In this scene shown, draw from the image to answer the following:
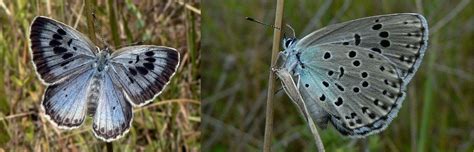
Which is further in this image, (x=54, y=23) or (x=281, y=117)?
(x=281, y=117)

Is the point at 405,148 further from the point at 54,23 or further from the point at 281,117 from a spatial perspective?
the point at 54,23

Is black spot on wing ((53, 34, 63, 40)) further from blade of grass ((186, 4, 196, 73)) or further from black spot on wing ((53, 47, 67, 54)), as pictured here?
blade of grass ((186, 4, 196, 73))

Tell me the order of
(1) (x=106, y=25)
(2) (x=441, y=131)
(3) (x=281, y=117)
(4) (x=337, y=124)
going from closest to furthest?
(4) (x=337, y=124) < (1) (x=106, y=25) < (2) (x=441, y=131) < (3) (x=281, y=117)

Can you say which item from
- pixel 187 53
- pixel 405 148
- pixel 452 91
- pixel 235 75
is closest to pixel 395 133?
pixel 405 148

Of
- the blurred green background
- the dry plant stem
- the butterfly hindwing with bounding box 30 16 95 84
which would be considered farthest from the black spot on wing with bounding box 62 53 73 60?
the blurred green background

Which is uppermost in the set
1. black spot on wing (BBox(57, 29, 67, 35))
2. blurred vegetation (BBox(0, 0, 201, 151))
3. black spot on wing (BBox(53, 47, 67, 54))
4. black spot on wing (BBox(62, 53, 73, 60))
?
black spot on wing (BBox(57, 29, 67, 35))

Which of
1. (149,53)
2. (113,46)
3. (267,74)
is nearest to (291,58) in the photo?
(149,53)
